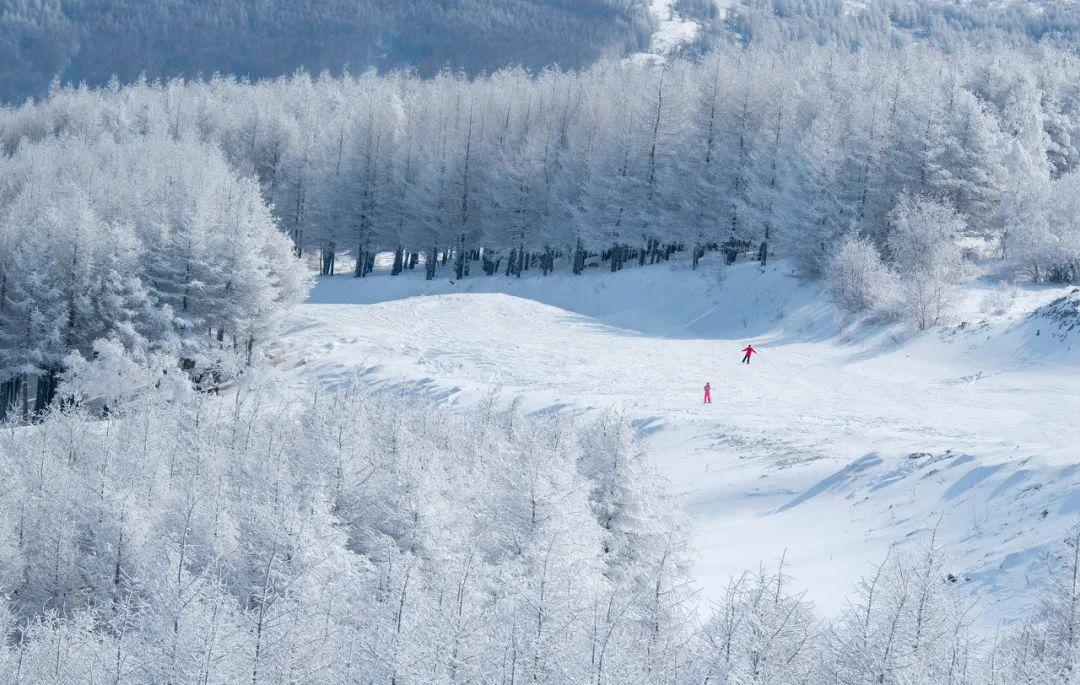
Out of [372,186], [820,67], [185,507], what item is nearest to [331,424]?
[185,507]

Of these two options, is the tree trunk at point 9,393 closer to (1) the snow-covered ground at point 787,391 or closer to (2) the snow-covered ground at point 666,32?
(1) the snow-covered ground at point 787,391

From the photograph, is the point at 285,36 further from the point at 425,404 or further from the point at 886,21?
the point at 425,404

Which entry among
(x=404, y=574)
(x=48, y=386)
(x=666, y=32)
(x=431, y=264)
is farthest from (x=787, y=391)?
(x=666, y=32)

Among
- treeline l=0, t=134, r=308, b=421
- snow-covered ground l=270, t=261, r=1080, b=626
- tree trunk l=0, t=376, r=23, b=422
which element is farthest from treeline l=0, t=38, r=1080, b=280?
tree trunk l=0, t=376, r=23, b=422

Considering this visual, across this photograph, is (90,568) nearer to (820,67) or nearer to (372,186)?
(372,186)

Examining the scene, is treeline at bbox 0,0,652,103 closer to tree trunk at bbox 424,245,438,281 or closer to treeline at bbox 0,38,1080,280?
treeline at bbox 0,38,1080,280
